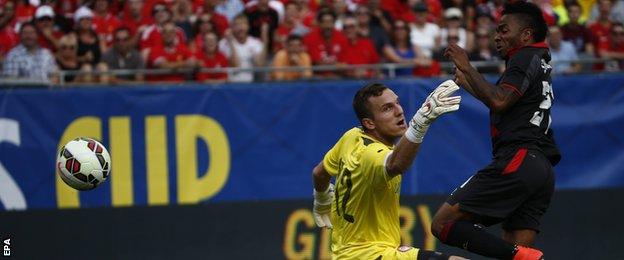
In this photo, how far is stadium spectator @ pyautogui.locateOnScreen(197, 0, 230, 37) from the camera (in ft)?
48.2

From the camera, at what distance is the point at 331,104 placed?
43.6 feet

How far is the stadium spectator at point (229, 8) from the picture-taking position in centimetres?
1527

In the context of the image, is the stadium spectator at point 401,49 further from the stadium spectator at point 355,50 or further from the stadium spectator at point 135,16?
the stadium spectator at point 135,16

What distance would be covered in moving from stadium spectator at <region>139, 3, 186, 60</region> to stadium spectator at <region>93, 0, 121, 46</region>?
1.58 ft

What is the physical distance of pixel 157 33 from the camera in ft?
46.9

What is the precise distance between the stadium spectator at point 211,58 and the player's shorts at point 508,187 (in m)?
6.54

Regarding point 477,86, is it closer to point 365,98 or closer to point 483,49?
point 365,98

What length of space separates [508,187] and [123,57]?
7551mm

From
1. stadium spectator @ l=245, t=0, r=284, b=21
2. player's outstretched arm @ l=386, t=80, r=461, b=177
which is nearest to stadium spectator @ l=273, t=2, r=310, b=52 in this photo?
stadium spectator @ l=245, t=0, r=284, b=21

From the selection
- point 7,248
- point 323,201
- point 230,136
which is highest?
point 323,201

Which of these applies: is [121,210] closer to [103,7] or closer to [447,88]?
[103,7]

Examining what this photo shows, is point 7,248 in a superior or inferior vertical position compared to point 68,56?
inferior

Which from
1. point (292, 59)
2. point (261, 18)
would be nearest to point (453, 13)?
point (292, 59)

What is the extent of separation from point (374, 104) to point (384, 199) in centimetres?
62
